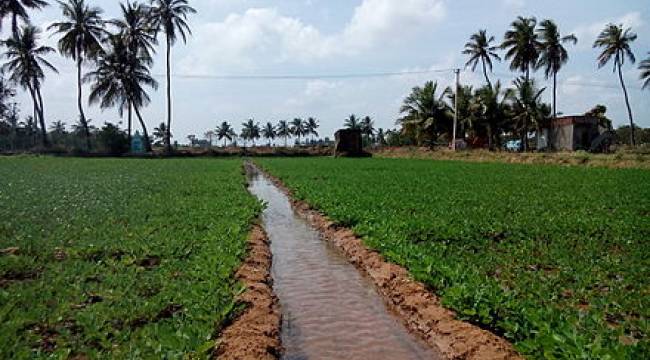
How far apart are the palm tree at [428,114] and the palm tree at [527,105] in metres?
8.33

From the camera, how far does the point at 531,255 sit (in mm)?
8891

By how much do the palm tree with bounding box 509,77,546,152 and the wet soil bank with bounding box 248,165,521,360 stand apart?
1811 inches

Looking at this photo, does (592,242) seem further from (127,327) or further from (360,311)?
(127,327)

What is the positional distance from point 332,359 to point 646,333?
10.8ft

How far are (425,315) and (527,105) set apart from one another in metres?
50.4

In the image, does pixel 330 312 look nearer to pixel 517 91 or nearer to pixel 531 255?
pixel 531 255

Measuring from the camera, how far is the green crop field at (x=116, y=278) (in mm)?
5020

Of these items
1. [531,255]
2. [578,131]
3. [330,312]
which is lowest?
[330,312]

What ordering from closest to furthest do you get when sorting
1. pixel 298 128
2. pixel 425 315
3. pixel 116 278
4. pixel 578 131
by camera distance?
pixel 425 315 < pixel 116 278 < pixel 578 131 < pixel 298 128

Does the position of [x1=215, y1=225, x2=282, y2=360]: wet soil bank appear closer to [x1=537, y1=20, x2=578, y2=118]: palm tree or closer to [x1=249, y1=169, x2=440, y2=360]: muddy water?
[x1=249, y1=169, x2=440, y2=360]: muddy water

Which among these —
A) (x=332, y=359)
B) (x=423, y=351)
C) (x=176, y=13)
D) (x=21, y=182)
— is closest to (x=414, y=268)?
(x=423, y=351)

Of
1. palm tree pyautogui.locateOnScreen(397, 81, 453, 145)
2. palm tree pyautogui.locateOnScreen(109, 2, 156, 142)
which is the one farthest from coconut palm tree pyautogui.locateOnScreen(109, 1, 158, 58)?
palm tree pyautogui.locateOnScreen(397, 81, 453, 145)

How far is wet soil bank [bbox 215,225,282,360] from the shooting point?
5.33 metres

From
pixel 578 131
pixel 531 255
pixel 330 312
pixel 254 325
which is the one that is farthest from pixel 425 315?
pixel 578 131
